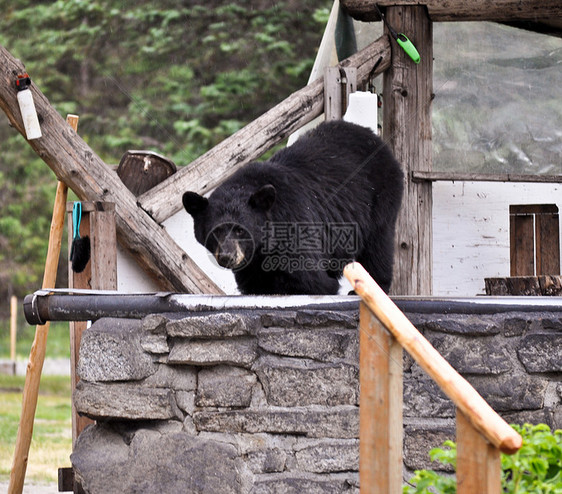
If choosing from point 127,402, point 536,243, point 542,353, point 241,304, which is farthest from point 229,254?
point 536,243

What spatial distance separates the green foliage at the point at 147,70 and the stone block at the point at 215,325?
12769 mm

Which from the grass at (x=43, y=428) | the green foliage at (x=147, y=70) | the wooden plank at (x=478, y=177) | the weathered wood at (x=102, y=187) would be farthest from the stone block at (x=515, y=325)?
the green foliage at (x=147, y=70)

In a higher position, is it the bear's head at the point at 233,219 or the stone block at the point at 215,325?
the bear's head at the point at 233,219

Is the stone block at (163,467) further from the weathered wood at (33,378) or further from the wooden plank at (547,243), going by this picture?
the wooden plank at (547,243)

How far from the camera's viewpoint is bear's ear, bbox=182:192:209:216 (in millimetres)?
4320

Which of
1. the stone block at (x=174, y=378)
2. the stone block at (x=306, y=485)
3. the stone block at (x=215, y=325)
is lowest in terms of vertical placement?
the stone block at (x=306, y=485)

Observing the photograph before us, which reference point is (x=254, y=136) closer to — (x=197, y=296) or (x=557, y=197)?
(x=197, y=296)

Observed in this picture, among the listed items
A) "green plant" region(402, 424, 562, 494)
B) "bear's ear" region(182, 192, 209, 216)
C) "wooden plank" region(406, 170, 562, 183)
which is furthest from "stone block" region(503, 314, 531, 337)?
"wooden plank" region(406, 170, 562, 183)

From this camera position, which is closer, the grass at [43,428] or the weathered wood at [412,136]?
the weathered wood at [412,136]

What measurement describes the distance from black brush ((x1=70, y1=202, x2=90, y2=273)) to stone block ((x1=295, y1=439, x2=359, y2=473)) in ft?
6.51

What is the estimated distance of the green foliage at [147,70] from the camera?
1656cm

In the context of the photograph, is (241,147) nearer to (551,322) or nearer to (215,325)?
(215,325)

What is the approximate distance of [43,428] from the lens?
34.2 feet

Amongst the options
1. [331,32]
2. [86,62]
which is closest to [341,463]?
[331,32]
